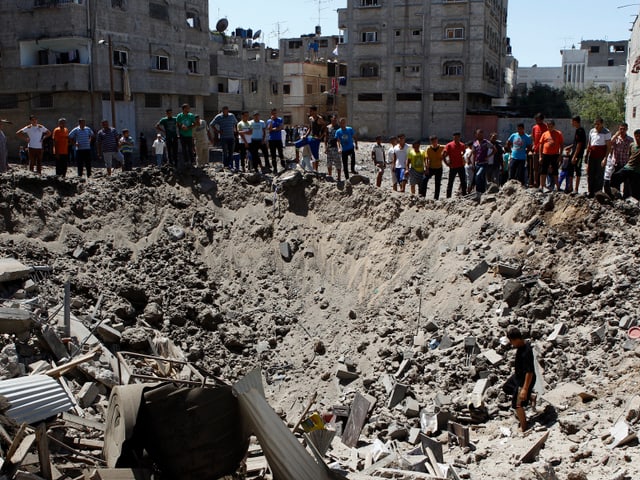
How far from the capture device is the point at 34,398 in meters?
7.50

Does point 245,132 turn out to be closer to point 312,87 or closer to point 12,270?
point 12,270

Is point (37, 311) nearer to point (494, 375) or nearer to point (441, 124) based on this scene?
point (494, 375)

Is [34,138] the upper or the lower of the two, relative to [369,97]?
lower

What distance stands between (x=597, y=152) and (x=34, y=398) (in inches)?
437

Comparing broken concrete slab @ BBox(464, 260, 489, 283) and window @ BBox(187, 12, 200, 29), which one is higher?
window @ BBox(187, 12, 200, 29)

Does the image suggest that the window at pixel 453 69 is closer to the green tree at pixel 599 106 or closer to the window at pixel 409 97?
the window at pixel 409 97

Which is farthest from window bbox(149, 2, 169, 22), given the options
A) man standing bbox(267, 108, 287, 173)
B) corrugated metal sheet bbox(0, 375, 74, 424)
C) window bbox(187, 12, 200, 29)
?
corrugated metal sheet bbox(0, 375, 74, 424)

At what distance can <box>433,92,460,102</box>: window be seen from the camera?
159ft

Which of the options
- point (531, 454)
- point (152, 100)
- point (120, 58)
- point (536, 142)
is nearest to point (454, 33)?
point (152, 100)

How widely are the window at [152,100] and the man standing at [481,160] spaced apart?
23197 mm

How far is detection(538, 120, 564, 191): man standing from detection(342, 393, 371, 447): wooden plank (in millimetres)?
6127

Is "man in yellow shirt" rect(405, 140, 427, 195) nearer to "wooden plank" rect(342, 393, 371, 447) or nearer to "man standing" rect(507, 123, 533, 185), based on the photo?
"man standing" rect(507, 123, 533, 185)

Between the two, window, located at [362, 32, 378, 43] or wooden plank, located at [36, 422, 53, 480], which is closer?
wooden plank, located at [36, 422, 53, 480]

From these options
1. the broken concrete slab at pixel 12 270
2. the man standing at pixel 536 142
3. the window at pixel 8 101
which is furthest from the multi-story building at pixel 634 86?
the window at pixel 8 101
